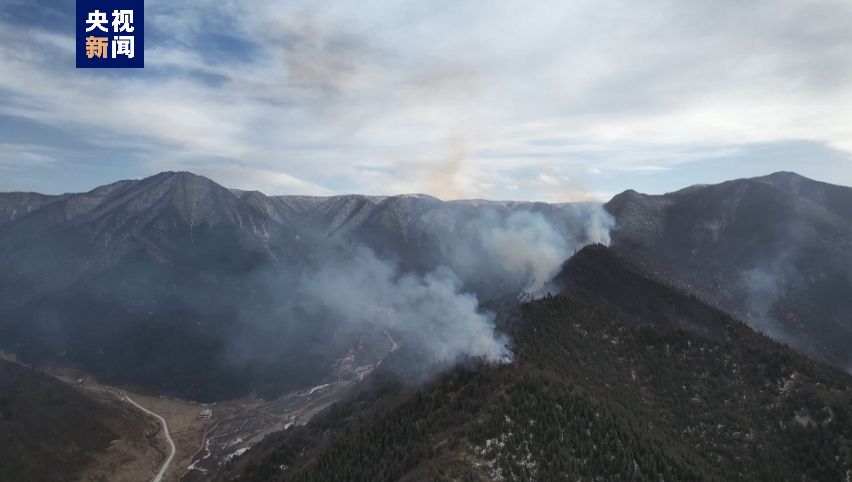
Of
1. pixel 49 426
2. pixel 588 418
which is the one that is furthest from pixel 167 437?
pixel 588 418

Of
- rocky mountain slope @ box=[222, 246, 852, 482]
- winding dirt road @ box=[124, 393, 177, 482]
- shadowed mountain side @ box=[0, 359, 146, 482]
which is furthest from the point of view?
winding dirt road @ box=[124, 393, 177, 482]

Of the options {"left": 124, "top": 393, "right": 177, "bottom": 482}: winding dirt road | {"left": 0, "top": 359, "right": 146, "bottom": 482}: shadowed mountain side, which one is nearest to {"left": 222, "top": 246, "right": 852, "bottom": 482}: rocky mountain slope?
{"left": 124, "top": 393, "right": 177, "bottom": 482}: winding dirt road

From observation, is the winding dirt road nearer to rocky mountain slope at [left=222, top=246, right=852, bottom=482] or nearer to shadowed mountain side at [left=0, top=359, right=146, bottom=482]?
shadowed mountain side at [left=0, top=359, right=146, bottom=482]

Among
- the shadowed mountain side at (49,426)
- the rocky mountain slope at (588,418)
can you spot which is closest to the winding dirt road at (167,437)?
the shadowed mountain side at (49,426)

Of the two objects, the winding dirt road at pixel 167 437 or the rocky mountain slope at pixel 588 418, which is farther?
the winding dirt road at pixel 167 437

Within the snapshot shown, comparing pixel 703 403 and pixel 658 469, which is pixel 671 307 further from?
pixel 658 469

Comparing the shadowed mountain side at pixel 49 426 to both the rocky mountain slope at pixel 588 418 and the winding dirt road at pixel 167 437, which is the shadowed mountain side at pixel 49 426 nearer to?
the winding dirt road at pixel 167 437

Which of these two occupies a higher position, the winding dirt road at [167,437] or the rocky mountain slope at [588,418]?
the rocky mountain slope at [588,418]

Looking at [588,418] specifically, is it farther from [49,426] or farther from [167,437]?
[49,426]

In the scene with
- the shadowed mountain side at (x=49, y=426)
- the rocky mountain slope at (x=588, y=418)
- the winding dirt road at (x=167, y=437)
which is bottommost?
the winding dirt road at (x=167, y=437)

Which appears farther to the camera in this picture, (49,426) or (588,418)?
(49,426)

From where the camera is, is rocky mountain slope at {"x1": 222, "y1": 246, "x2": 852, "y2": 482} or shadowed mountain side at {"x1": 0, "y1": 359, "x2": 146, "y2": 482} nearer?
rocky mountain slope at {"x1": 222, "y1": 246, "x2": 852, "y2": 482}
